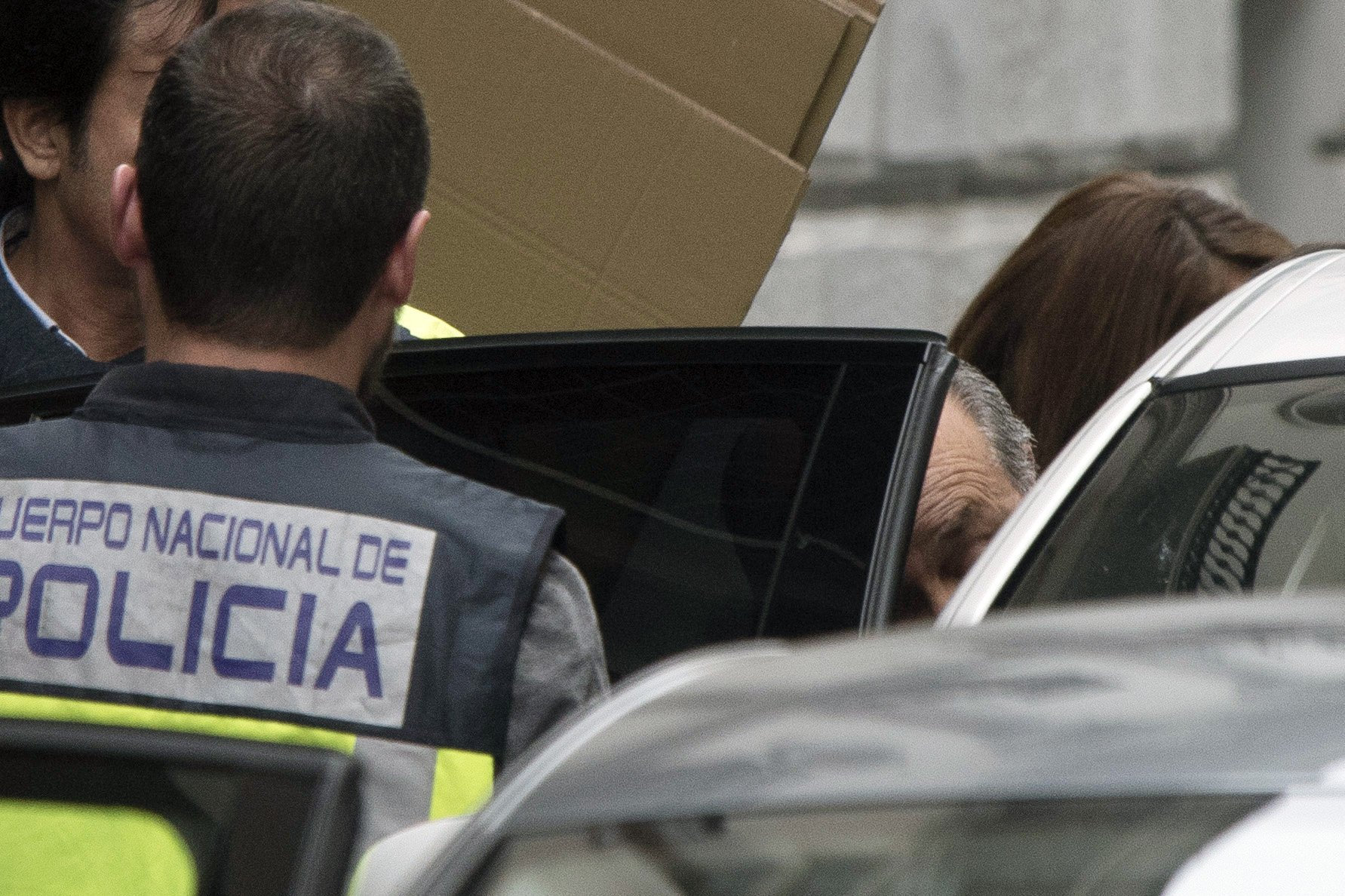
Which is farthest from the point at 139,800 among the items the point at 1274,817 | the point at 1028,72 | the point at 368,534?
the point at 1028,72

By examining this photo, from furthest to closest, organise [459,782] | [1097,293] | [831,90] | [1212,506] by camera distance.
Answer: [1097,293] → [831,90] → [1212,506] → [459,782]

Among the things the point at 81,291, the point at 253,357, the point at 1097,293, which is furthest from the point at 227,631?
the point at 1097,293

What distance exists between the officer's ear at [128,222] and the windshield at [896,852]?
2.61 feet

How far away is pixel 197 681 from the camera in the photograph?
1.49 m

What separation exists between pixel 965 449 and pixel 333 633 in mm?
1073

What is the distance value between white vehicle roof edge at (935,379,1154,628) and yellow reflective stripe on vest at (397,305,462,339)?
83 cm

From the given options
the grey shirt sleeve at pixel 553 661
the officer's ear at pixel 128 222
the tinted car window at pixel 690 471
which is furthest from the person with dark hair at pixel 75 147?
the grey shirt sleeve at pixel 553 661

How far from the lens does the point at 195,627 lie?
1493mm

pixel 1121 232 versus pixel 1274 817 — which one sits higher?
pixel 1274 817

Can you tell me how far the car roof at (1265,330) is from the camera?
2010 mm

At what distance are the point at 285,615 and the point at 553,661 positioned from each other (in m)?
0.21

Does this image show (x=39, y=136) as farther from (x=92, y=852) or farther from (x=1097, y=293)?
(x=1097, y=293)

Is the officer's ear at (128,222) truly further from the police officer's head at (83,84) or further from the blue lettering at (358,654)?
the police officer's head at (83,84)

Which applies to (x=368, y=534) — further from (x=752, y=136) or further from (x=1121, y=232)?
(x=1121, y=232)
